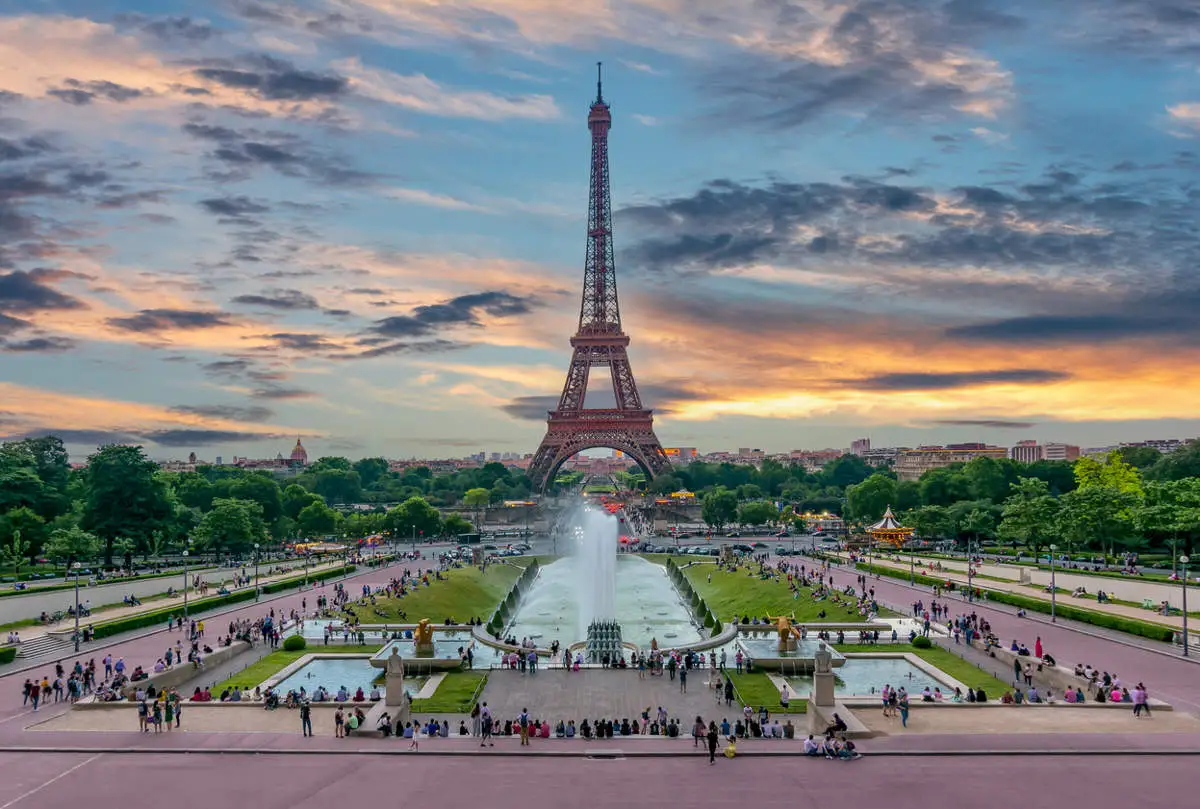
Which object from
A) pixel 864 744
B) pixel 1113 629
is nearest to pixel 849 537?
pixel 1113 629

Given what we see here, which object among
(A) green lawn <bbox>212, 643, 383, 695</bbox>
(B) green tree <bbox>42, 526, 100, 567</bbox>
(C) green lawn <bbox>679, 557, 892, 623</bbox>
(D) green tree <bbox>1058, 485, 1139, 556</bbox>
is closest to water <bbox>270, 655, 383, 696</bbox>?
(A) green lawn <bbox>212, 643, 383, 695</bbox>

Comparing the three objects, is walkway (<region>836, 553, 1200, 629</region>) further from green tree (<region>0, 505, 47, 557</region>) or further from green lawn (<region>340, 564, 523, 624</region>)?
green tree (<region>0, 505, 47, 557</region>)

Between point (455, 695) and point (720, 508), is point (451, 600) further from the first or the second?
point (720, 508)

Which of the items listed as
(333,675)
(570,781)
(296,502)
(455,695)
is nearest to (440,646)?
(333,675)

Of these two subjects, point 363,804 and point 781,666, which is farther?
point 781,666

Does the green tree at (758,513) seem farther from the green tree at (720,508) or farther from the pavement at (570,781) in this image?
the pavement at (570,781)

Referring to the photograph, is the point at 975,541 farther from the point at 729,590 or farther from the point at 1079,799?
the point at 1079,799
